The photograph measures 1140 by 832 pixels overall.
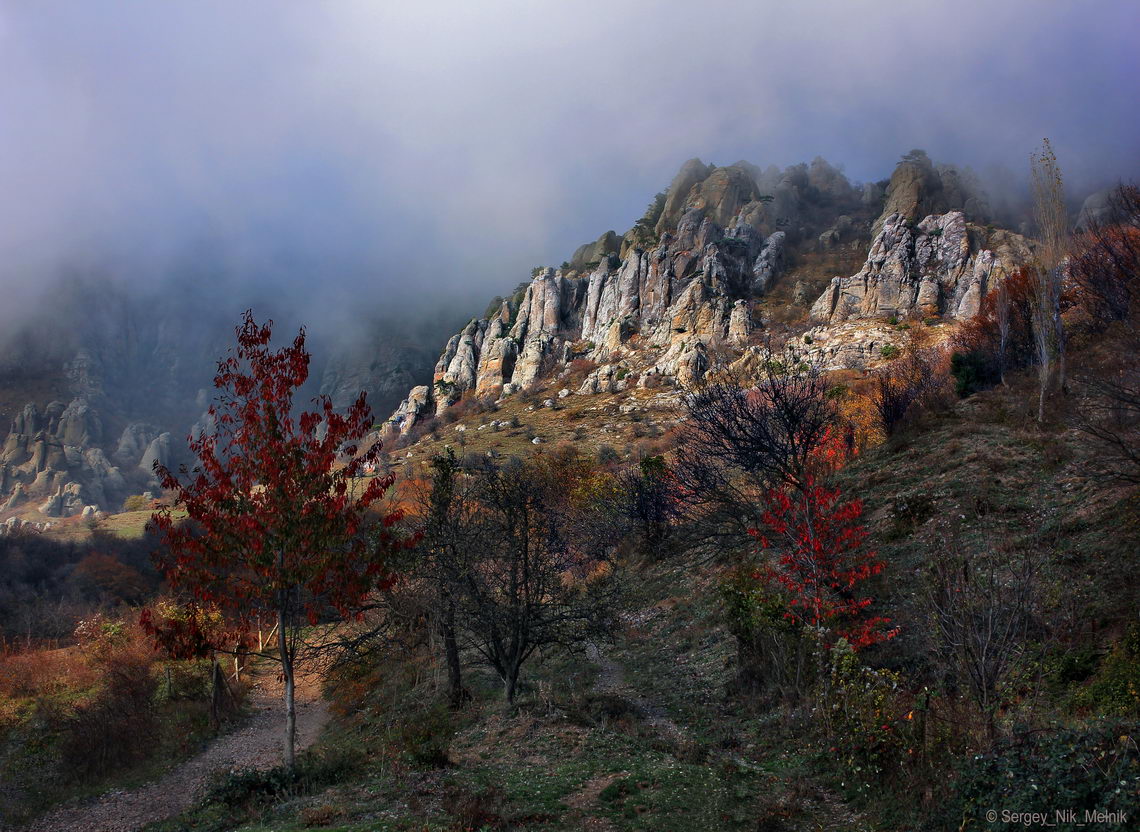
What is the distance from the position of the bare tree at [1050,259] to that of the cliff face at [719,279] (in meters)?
41.9

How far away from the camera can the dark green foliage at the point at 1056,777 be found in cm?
493

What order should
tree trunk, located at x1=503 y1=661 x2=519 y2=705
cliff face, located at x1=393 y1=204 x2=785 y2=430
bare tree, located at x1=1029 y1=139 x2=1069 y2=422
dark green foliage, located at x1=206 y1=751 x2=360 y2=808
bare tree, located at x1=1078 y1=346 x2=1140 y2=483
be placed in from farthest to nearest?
cliff face, located at x1=393 y1=204 x2=785 y2=430, bare tree, located at x1=1029 y1=139 x2=1069 y2=422, tree trunk, located at x1=503 y1=661 x2=519 y2=705, bare tree, located at x1=1078 y1=346 x2=1140 y2=483, dark green foliage, located at x1=206 y1=751 x2=360 y2=808

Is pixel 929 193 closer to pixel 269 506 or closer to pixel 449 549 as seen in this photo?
pixel 449 549

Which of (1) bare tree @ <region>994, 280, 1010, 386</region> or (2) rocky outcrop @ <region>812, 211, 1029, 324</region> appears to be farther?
(2) rocky outcrop @ <region>812, 211, 1029, 324</region>

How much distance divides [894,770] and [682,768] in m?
3.51

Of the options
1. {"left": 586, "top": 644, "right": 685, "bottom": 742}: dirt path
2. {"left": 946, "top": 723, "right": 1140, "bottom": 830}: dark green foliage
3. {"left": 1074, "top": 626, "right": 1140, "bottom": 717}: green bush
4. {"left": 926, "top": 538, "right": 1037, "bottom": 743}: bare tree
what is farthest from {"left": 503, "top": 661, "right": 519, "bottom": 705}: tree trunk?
{"left": 1074, "top": 626, "right": 1140, "bottom": 717}: green bush

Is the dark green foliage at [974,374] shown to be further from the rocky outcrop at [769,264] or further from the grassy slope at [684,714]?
the rocky outcrop at [769,264]

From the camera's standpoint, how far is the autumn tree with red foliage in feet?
32.4

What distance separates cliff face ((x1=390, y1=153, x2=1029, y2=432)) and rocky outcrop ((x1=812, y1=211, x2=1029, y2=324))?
251 mm

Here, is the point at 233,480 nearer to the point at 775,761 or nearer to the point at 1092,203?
the point at 775,761

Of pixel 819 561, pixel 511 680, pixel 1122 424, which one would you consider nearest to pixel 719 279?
pixel 1122 424

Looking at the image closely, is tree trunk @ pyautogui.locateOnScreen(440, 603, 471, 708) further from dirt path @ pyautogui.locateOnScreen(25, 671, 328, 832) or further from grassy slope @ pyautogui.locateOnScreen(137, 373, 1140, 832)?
dirt path @ pyautogui.locateOnScreen(25, 671, 328, 832)

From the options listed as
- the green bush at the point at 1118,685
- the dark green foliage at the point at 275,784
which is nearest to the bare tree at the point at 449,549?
the dark green foliage at the point at 275,784

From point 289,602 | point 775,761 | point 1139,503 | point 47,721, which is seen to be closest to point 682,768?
point 775,761
